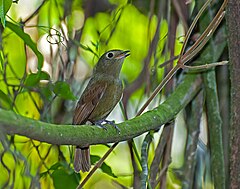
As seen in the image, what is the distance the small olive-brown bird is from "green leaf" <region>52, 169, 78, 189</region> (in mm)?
52

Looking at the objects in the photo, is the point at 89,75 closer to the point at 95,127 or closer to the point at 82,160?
the point at 82,160

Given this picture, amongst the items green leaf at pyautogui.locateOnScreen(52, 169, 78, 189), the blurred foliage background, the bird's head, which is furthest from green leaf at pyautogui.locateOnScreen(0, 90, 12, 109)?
the bird's head

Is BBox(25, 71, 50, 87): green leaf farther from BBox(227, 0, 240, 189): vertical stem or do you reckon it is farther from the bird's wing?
BBox(227, 0, 240, 189): vertical stem

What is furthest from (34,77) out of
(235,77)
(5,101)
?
(235,77)

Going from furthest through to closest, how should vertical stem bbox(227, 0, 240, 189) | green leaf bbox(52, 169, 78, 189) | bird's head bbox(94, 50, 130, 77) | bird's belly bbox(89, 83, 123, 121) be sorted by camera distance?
1. bird's head bbox(94, 50, 130, 77)
2. bird's belly bbox(89, 83, 123, 121)
3. green leaf bbox(52, 169, 78, 189)
4. vertical stem bbox(227, 0, 240, 189)

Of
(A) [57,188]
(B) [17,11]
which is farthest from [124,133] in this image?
(B) [17,11]

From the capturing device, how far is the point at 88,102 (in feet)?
8.39

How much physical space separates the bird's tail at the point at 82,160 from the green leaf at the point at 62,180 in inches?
2.0

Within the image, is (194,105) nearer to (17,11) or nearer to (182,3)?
(182,3)

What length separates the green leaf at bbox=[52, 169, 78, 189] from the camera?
2277 millimetres

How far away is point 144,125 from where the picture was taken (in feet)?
6.44

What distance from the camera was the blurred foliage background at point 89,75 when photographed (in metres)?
2.49

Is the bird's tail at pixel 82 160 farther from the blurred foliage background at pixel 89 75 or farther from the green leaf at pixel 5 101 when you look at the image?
the green leaf at pixel 5 101

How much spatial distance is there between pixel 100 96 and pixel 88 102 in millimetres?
89
